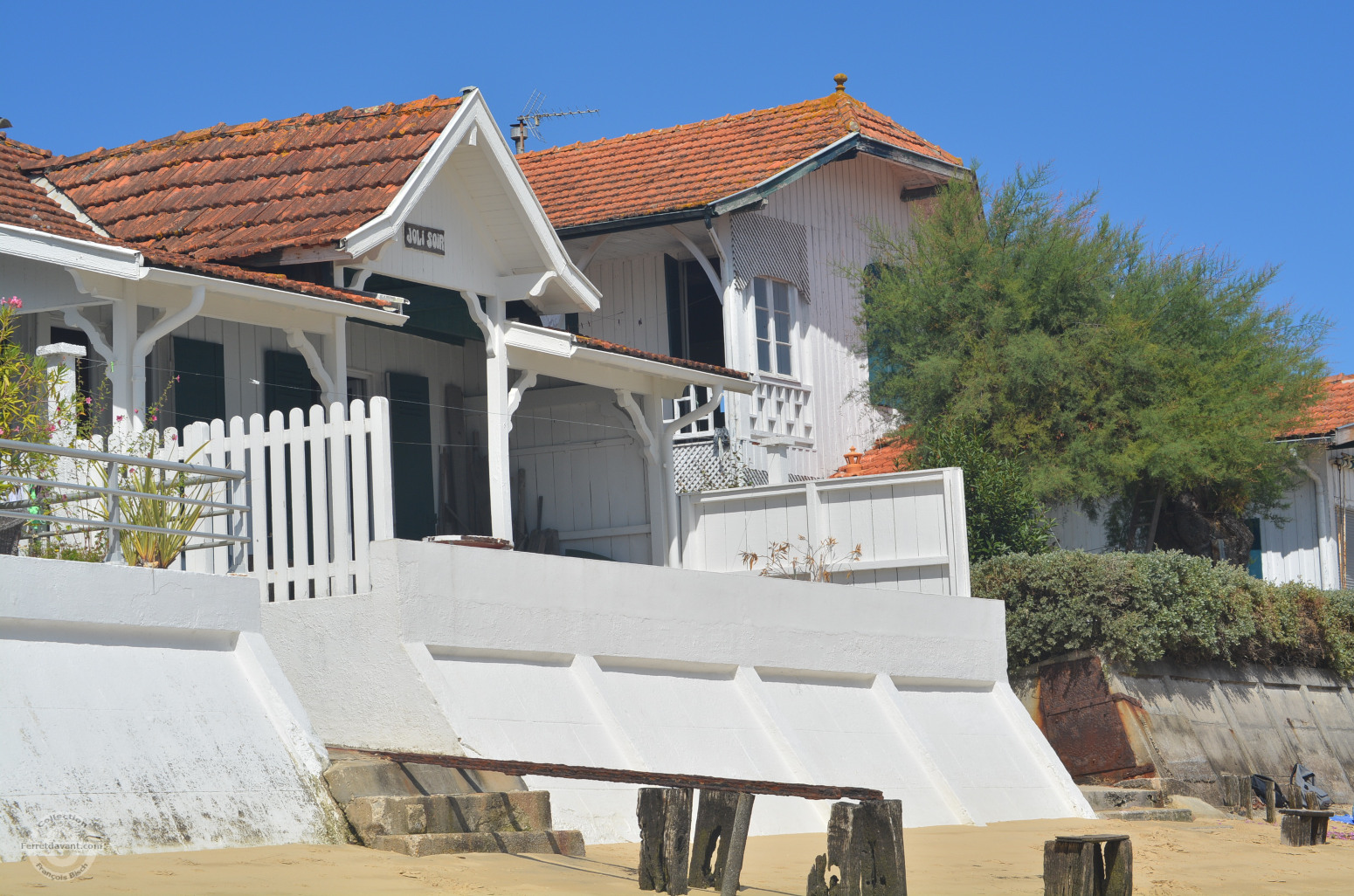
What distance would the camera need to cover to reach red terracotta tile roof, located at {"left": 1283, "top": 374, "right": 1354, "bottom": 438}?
21.2 metres

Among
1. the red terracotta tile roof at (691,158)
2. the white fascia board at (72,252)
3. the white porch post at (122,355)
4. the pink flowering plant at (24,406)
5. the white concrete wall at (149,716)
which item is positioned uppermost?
the red terracotta tile roof at (691,158)

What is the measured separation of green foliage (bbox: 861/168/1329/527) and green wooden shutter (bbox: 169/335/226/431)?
354 inches

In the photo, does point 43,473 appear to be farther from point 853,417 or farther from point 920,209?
point 920,209

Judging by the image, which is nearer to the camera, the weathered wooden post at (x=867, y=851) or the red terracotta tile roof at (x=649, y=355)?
the weathered wooden post at (x=867, y=851)

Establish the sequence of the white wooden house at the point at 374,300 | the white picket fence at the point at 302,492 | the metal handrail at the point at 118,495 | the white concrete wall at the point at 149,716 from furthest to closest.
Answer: the white wooden house at the point at 374,300 → the white picket fence at the point at 302,492 → the metal handrail at the point at 118,495 → the white concrete wall at the point at 149,716

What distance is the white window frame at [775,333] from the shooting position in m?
19.7

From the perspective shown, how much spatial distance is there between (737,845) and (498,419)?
6953mm

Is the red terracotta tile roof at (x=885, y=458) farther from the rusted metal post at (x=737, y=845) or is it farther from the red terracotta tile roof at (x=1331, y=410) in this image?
the rusted metal post at (x=737, y=845)

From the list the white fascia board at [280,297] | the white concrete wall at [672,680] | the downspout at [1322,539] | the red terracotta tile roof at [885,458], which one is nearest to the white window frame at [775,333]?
the red terracotta tile roof at [885,458]

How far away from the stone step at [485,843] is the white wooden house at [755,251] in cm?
989

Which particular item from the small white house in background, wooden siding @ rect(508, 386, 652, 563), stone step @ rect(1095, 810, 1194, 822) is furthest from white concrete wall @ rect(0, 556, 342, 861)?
the small white house in background

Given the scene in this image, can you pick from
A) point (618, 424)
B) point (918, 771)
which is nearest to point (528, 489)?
point (618, 424)

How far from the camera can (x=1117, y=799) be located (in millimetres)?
15117

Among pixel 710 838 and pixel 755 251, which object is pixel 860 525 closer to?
pixel 755 251
